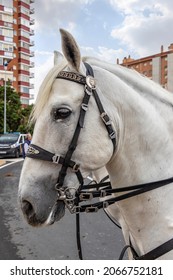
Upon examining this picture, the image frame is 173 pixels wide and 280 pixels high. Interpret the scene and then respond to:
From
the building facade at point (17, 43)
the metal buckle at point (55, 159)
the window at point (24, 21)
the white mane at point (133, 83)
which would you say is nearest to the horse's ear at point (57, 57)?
the white mane at point (133, 83)

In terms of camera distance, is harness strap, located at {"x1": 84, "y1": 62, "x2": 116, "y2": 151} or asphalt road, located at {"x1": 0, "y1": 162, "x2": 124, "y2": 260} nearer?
harness strap, located at {"x1": 84, "y1": 62, "x2": 116, "y2": 151}

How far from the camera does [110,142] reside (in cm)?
174

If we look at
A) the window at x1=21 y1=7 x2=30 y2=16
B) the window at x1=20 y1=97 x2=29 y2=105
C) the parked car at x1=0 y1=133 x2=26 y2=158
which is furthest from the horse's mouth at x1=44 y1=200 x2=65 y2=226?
the window at x1=21 y1=7 x2=30 y2=16

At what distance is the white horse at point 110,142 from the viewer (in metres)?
1.70

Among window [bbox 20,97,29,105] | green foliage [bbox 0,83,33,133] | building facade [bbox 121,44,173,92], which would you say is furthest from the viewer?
building facade [bbox 121,44,173,92]

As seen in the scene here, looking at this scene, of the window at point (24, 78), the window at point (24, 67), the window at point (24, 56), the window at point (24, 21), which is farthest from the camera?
the window at point (24, 21)

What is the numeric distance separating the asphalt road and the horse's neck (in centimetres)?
207

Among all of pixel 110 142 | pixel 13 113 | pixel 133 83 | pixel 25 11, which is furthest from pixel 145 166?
pixel 25 11

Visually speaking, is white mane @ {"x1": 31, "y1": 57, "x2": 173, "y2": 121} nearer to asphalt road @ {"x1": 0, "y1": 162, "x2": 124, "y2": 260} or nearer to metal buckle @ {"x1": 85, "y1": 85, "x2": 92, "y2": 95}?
metal buckle @ {"x1": 85, "y1": 85, "x2": 92, "y2": 95}

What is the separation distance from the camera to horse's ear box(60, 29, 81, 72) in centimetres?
165

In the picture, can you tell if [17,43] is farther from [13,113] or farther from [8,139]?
[8,139]

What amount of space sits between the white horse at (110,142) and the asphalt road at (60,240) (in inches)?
81.5

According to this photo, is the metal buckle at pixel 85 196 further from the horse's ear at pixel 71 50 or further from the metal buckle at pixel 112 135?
the horse's ear at pixel 71 50

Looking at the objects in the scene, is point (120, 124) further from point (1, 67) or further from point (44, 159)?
point (1, 67)
